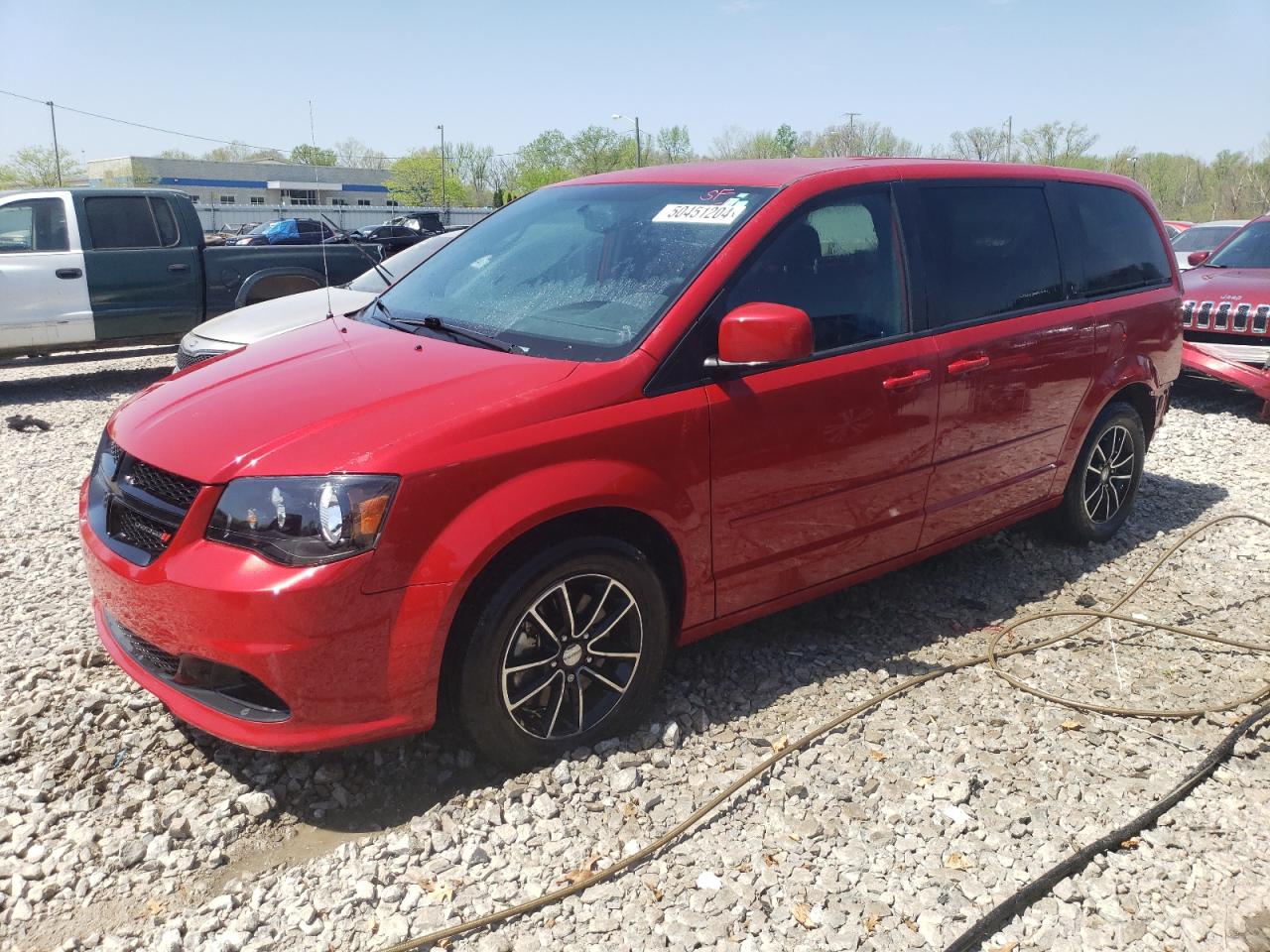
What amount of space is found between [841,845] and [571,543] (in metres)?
1.19

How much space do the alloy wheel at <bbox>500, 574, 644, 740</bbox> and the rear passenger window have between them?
2.99 m

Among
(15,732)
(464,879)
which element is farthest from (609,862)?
(15,732)

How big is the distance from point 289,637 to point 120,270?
8719 mm

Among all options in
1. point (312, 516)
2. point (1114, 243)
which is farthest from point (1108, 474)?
point (312, 516)

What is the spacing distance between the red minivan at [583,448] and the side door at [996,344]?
0.7 inches

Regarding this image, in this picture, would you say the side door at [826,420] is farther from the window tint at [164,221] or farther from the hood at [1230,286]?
the window tint at [164,221]

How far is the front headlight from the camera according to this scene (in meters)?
2.63

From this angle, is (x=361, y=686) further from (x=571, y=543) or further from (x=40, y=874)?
(x=40, y=874)

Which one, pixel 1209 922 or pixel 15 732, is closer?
pixel 1209 922

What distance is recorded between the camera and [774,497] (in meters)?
3.47

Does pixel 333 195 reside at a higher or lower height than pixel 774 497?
higher

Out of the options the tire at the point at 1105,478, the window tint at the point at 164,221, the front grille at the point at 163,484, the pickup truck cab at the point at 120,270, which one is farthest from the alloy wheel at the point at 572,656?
the window tint at the point at 164,221

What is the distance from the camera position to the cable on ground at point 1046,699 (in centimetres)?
257

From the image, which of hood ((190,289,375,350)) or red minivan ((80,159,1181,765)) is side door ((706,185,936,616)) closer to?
red minivan ((80,159,1181,765))
